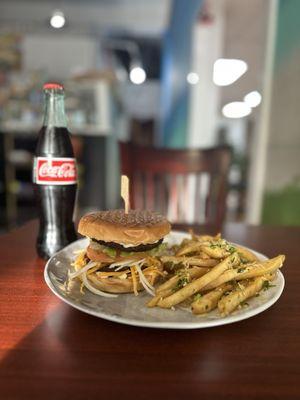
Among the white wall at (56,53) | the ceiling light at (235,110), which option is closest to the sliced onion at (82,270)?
the white wall at (56,53)

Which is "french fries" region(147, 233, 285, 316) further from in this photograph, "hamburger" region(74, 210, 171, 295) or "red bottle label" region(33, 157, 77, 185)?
"red bottle label" region(33, 157, 77, 185)

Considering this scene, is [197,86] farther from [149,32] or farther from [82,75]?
[149,32]

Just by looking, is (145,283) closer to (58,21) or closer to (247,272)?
(247,272)

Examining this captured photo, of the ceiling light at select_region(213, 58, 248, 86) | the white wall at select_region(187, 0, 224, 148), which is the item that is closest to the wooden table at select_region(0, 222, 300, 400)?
the white wall at select_region(187, 0, 224, 148)

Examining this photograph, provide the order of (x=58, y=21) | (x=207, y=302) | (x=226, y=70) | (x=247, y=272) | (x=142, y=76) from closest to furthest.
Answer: (x=207, y=302), (x=247, y=272), (x=58, y=21), (x=226, y=70), (x=142, y=76)

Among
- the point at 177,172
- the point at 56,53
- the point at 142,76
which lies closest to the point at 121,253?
the point at 177,172

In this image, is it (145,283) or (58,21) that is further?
(58,21)

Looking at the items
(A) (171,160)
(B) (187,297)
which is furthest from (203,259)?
(A) (171,160)

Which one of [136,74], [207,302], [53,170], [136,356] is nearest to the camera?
[136,356]
